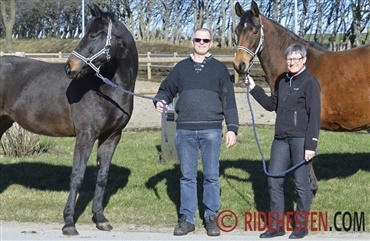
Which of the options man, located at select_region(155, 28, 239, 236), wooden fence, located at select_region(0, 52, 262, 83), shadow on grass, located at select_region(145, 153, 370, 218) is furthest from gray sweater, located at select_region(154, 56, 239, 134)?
wooden fence, located at select_region(0, 52, 262, 83)

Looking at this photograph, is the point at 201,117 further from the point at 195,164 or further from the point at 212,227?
the point at 212,227

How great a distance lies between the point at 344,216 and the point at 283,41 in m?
2.32

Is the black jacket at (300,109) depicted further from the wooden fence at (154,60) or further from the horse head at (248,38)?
the wooden fence at (154,60)

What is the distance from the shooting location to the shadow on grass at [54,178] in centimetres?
896

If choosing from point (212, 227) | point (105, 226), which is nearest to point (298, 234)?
point (212, 227)

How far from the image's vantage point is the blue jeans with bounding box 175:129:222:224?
6.82 m

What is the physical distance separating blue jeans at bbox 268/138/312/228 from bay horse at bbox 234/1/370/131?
49.4 inches

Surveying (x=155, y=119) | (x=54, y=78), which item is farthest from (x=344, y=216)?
(x=155, y=119)

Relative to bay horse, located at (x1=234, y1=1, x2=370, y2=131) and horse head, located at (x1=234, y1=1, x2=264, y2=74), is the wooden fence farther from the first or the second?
horse head, located at (x1=234, y1=1, x2=264, y2=74)

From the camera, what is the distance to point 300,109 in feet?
21.5

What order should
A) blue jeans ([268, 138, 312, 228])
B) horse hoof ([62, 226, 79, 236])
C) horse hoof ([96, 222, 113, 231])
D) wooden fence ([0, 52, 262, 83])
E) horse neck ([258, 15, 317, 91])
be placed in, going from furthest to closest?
1. wooden fence ([0, 52, 262, 83])
2. horse neck ([258, 15, 317, 91])
3. horse hoof ([96, 222, 113, 231])
4. horse hoof ([62, 226, 79, 236])
5. blue jeans ([268, 138, 312, 228])

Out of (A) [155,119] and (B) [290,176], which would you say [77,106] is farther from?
(A) [155,119]

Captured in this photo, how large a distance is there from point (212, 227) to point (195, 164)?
0.69 meters

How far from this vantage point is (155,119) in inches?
653
